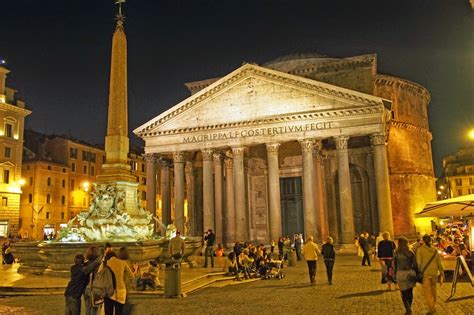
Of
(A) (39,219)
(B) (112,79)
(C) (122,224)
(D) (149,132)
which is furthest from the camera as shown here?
(A) (39,219)

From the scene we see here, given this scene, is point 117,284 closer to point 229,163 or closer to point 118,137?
point 118,137

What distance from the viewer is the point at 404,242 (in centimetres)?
767

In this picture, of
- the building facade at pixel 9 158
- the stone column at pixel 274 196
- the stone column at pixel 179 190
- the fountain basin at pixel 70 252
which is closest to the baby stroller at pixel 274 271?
the fountain basin at pixel 70 252

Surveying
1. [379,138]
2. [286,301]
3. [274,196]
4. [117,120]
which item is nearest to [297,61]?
[379,138]

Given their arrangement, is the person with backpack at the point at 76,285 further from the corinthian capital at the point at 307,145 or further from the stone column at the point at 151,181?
the stone column at the point at 151,181

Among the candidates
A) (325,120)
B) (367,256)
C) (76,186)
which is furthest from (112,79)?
(76,186)

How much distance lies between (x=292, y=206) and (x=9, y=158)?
23.8 meters

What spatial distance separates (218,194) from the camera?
29.8 metres

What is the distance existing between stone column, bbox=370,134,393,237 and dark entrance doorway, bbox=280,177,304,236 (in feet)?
30.8

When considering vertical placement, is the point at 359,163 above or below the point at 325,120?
below

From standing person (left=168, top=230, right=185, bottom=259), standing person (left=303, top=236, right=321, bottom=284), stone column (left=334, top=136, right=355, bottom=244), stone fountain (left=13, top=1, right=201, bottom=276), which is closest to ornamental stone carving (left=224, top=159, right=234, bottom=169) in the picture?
stone column (left=334, top=136, right=355, bottom=244)

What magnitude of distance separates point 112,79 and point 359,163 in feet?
74.3

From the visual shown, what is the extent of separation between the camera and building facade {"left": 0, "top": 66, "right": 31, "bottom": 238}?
112ft

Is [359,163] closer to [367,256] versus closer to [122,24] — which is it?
[367,256]
